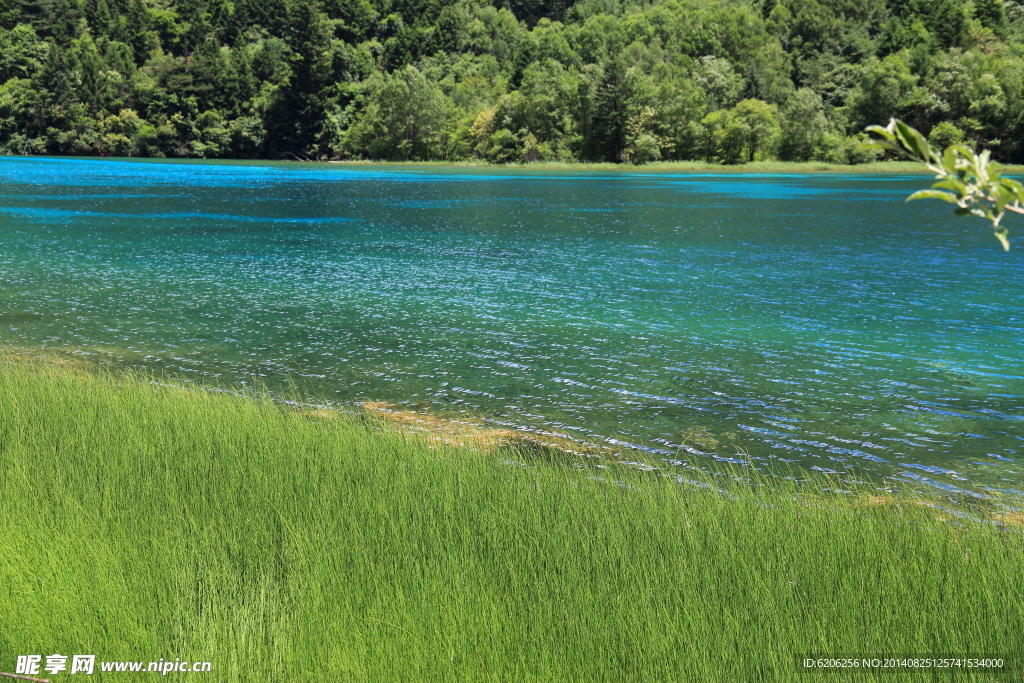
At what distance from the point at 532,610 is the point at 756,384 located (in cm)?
1133

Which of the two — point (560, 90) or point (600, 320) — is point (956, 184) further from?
point (560, 90)

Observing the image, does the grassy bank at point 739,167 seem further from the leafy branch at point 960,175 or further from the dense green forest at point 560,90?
the leafy branch at point 960,175

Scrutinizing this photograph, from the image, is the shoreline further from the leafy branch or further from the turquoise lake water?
the leafy branch

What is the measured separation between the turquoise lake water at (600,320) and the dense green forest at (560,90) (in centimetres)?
8141

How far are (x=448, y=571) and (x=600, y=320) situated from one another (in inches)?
651

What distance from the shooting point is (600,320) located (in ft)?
74.6

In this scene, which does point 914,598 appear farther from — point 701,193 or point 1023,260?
point 701,193

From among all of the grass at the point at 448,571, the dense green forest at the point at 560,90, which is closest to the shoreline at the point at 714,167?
the dense green forest at the point at 560,90

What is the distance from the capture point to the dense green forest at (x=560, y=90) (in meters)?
126

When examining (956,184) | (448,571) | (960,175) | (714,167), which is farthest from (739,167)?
(956,184)

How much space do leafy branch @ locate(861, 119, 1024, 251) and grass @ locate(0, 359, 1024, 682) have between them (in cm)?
349

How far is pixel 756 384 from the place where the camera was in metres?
16.4

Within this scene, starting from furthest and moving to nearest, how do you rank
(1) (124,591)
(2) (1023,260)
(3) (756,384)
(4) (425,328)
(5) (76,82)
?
(5) (76,82) → (2) (1023,260) → (4) (425,328) → (3) (756,384) → (1) (124,591)

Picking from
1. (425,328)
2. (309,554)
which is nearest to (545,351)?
(425,328)
